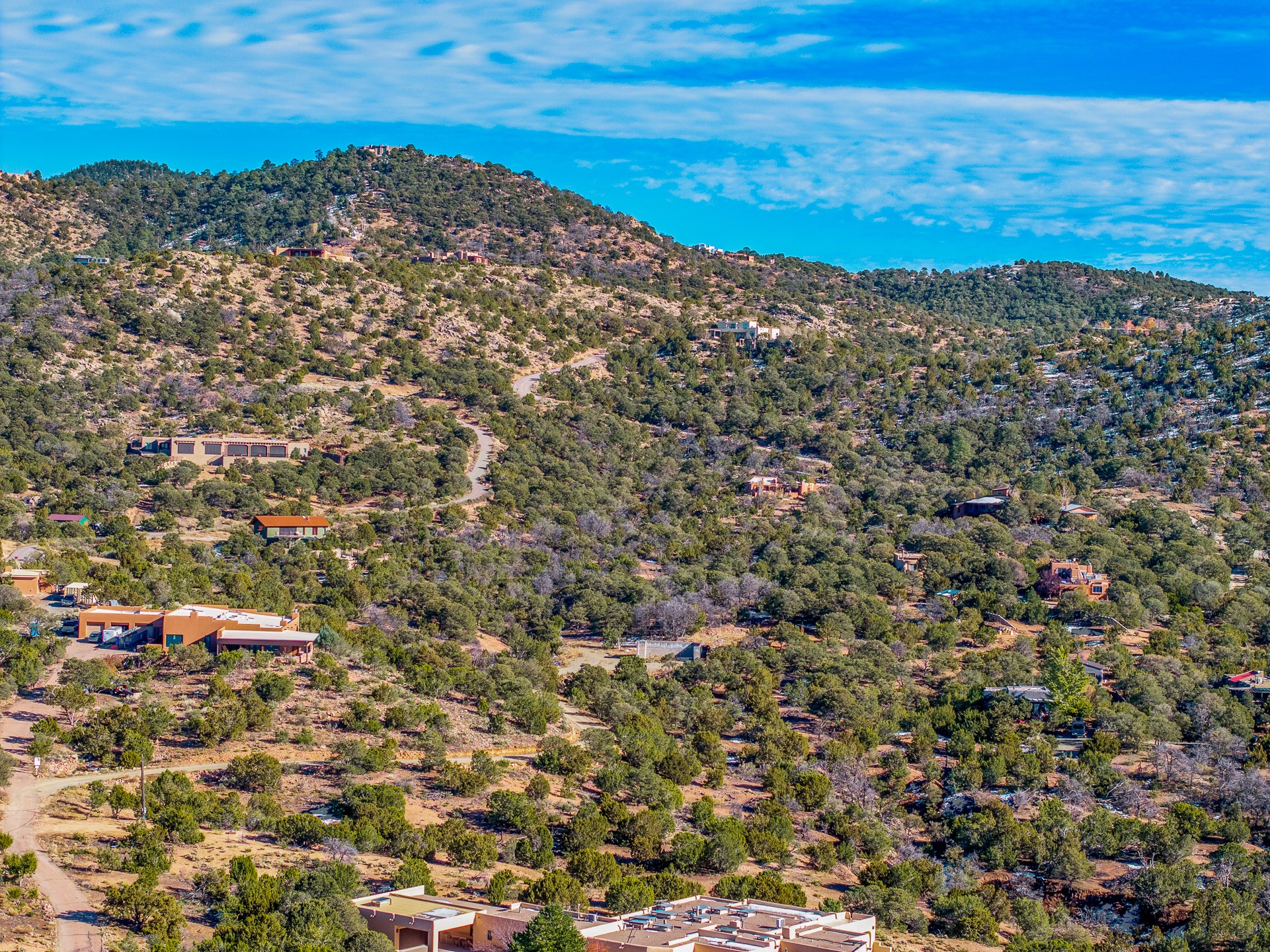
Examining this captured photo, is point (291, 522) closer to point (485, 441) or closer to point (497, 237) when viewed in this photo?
point (485, 441)

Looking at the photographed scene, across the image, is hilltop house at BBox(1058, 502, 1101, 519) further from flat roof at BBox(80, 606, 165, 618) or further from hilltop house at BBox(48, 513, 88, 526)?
hilltop house at BBox(48, 513, 88, 526)

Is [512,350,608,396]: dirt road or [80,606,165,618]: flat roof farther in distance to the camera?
[512,350,608,396]: dirt road

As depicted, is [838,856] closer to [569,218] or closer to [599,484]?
[599,484]

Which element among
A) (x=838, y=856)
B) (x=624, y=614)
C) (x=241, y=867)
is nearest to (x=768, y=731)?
(x=838, y=856)

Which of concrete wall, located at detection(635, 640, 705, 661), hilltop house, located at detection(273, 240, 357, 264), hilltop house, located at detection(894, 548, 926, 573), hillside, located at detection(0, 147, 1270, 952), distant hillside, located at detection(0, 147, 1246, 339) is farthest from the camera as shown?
distant hillside, located at detection(0, 147, 1246, 339)

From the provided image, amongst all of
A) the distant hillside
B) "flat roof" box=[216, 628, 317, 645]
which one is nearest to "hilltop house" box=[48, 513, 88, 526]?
"flat roof" box=[216, 628, 317, 645]

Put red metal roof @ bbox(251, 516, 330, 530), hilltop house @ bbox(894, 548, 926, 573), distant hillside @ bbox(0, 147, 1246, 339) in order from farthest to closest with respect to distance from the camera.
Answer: distant hillside @ bbox(0, 147, 1246, 339)
hilltop house @ bbox(894, 548, 926, 573)
red metal roof @ bbox(251, 516, 330, 530)
